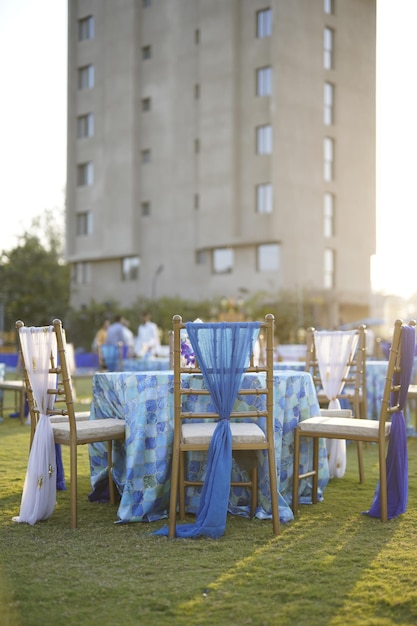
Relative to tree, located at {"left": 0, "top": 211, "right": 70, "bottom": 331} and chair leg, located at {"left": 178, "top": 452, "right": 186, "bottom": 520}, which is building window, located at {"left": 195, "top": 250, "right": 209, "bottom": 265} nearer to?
tree, located at {"left": 0, "top": 211, "right": 70, "bottom": 331}

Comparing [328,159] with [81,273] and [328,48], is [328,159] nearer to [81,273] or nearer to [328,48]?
[328,48]

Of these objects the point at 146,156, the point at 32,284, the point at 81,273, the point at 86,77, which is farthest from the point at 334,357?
the point at 86,77

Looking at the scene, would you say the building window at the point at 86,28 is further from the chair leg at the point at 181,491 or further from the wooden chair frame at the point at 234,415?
the wooden chair frame at the point at 234,415

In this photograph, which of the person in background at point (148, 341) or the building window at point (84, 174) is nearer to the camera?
the person in background at point (148, 341)

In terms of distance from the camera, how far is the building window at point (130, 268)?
36750 mm

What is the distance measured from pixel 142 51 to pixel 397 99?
1227 cm

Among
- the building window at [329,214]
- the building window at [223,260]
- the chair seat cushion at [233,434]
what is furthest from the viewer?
the building window at [223,260]

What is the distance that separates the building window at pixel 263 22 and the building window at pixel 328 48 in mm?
3054

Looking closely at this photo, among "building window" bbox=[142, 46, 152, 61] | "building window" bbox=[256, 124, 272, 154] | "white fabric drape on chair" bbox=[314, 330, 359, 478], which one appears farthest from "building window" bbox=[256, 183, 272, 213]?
"white fabric drape on chair" bbox=[314, 330, 359, 478]

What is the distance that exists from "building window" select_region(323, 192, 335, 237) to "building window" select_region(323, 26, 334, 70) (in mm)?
5636

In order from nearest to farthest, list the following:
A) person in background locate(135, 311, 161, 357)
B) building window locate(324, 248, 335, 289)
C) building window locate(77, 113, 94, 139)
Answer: person in background locate(135, 311, 161, 357) < building window locate(324, 248, 335, 289) < building window locate(77, 113, 94, 139)

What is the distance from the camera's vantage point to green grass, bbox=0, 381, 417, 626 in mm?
3174

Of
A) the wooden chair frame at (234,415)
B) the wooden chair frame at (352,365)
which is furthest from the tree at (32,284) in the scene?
the wooden chair frame at (234,415)

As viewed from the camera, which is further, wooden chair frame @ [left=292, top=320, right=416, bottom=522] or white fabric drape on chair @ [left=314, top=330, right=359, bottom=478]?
white fabric drape on chair @ [left=314, top=330, right=359, bottom=478]
